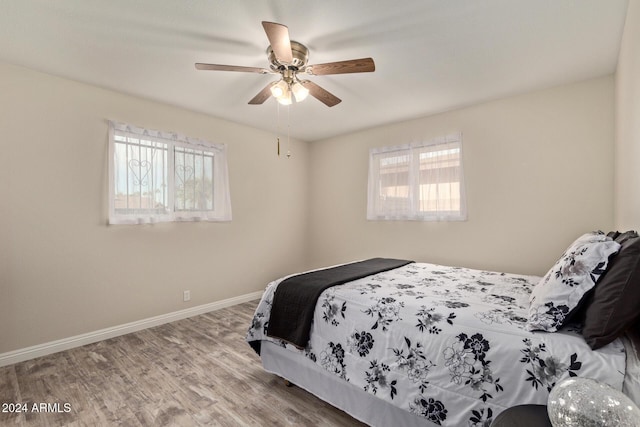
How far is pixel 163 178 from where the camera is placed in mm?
3209

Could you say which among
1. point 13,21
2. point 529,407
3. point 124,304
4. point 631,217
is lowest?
point 124,304

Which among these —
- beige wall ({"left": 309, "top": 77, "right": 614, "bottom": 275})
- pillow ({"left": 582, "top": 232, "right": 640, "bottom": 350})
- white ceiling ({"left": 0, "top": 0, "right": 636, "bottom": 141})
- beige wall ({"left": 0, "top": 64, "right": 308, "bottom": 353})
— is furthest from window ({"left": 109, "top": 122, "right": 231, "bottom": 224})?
pillow ({"left": 582, "top": 232, "right": 640, "bottom": 350})

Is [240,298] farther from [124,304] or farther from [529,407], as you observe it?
[529,407]

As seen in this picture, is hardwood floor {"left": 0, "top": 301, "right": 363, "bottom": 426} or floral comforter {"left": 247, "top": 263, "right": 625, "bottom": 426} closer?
floral comforter {"left": 247, "top": 263, "right": 625, "bottom": 426}

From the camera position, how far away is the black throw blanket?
192 cm

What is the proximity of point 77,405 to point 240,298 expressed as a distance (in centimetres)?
216

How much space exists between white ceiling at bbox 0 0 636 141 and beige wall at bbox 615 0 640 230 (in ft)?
0.69

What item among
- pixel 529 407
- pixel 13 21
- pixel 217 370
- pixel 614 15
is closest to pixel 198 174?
pixel 13 21

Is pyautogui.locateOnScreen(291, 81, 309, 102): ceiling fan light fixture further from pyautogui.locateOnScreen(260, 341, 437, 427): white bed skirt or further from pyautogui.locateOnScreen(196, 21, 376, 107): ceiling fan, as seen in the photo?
pyautogui.locateOnScreen(260, 341, 437, 427): white bed skirt

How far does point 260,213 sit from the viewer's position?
4.26 metres

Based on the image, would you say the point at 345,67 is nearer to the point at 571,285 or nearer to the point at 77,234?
the point at 571,285

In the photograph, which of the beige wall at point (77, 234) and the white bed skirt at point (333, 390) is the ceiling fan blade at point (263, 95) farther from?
the white bed skirt at point (333, 390)

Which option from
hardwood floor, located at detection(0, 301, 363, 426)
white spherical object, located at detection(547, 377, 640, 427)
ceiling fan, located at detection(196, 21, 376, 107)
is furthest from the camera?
ceiling fan, located at detection(196, 21, 376, 107)

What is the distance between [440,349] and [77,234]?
3.17 metres
